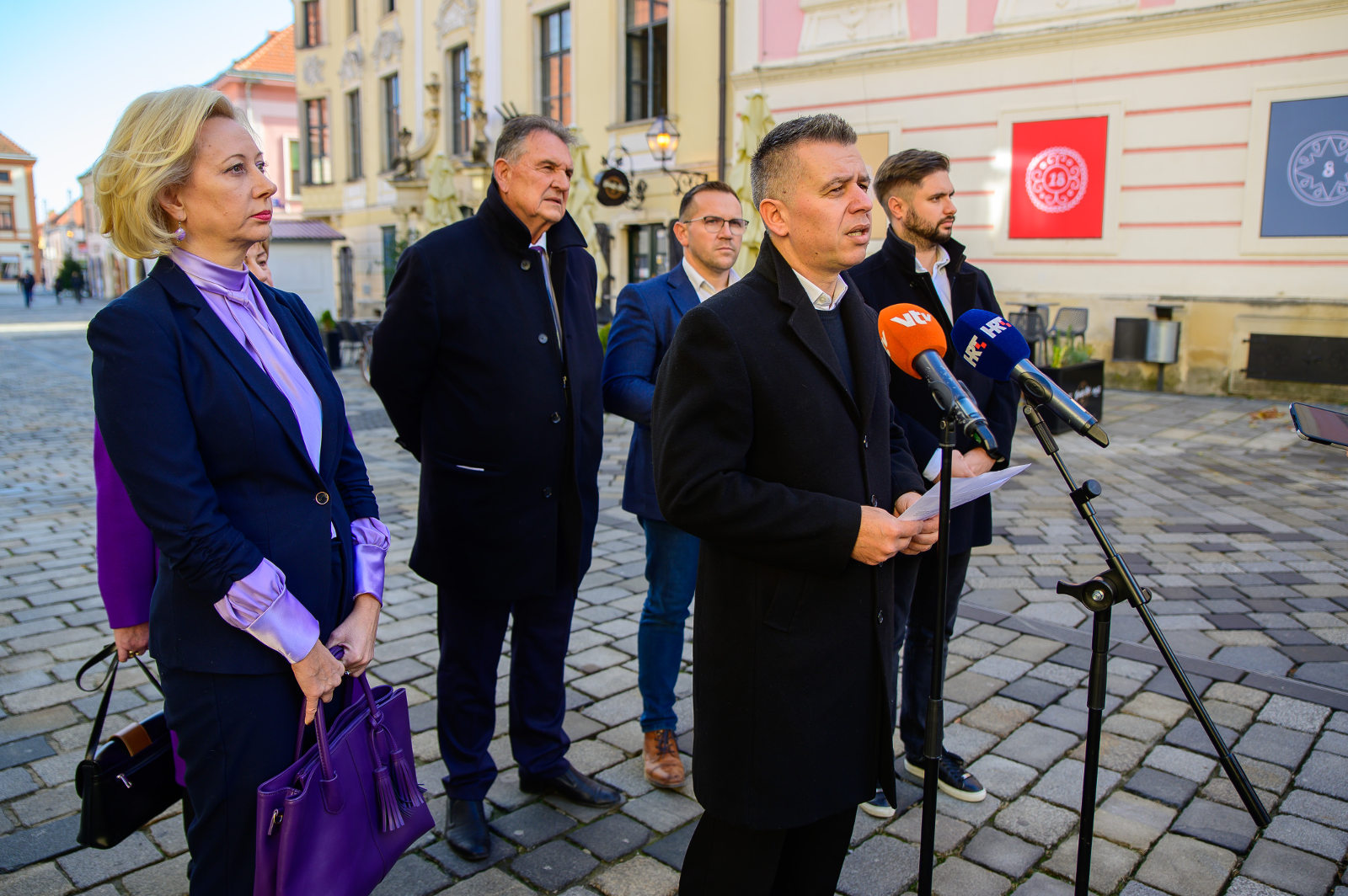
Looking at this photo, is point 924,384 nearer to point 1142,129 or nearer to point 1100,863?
point 1100,863

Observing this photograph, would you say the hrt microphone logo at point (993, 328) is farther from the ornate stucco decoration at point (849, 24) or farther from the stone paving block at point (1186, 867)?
the ornate stucco decoration at point (849, 24)

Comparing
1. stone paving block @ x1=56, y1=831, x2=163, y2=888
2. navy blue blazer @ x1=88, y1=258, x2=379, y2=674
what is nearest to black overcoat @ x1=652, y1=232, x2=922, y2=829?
navy blue blazer @ x1=88, y1=258, x2=379, y2=674

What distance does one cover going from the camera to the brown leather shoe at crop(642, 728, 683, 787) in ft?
11.0

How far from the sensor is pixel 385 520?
7.00m

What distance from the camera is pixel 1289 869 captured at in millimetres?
2834

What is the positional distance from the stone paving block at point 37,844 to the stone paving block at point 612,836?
154 centimetres

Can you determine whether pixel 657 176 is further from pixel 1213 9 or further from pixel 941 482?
pixel 941 482

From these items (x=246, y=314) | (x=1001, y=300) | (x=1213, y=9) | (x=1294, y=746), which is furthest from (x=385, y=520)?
(x=1213, y=9)

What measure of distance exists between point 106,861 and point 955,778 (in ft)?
8.78

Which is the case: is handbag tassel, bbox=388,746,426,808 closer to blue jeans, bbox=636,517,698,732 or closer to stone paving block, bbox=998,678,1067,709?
blue jeans, bbox=636,517,698,732

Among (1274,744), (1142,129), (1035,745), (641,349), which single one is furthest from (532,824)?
(1142,129)

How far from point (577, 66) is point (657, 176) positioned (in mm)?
3654

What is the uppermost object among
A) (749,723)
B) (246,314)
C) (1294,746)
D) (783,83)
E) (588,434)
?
(783,83)

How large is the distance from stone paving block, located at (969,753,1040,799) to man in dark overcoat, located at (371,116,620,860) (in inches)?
63.5
